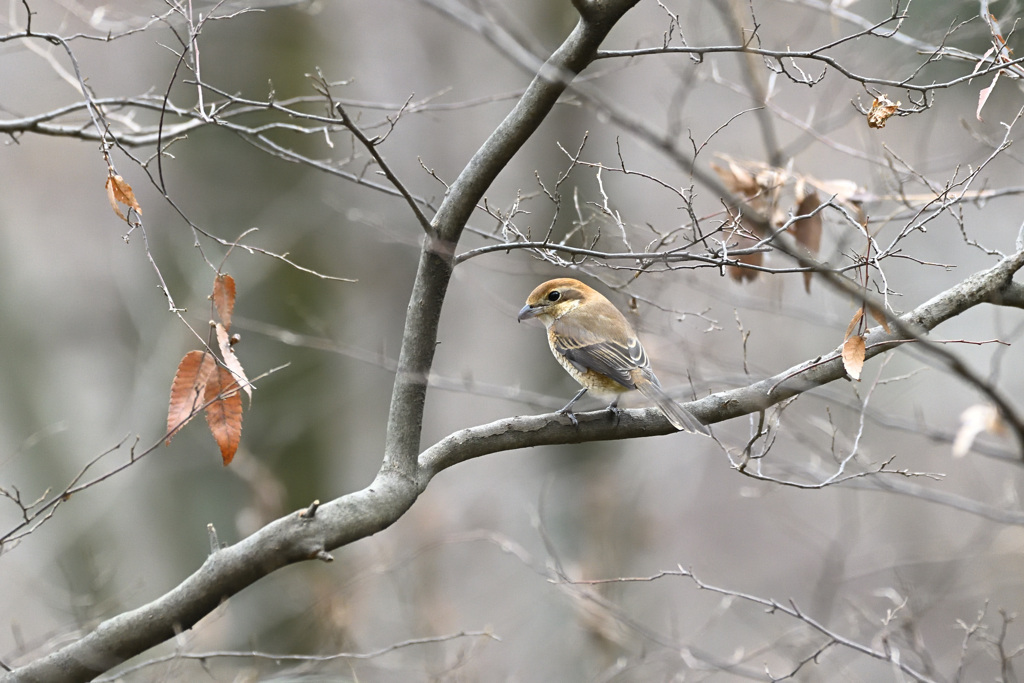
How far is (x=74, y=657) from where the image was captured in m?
2.48

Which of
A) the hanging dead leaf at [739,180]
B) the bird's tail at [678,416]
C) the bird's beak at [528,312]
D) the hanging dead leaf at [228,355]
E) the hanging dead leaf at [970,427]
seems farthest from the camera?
the bird's beak at [528,312]

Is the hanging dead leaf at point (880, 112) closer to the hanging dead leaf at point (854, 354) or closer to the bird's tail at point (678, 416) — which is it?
the hanging dead leaf at point (854, 354)

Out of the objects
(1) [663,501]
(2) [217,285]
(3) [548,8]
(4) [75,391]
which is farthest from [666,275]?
(1) [663,501]

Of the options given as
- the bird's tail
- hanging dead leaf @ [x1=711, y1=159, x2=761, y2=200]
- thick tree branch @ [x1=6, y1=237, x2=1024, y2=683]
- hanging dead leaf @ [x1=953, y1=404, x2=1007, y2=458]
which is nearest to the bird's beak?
the bird's tail

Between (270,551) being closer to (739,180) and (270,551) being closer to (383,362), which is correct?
(383,362)

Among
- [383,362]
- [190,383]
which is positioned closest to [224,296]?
[190,383]

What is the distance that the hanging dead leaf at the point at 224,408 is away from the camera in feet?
9.11

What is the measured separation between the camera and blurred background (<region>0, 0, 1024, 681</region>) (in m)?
5.49

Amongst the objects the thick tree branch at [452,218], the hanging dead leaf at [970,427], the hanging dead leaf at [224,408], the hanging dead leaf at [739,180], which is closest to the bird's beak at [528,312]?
the hanging dead leaf at [739,180]

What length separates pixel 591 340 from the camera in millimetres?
4582

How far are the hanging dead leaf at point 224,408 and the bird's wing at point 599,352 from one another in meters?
2.03

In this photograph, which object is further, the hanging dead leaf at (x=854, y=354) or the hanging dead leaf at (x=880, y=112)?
the hanging dead leaf at (x=880, y=112)

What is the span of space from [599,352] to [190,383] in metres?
2.28

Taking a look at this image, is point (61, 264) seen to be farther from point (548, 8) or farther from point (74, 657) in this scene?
point (74, 657)
